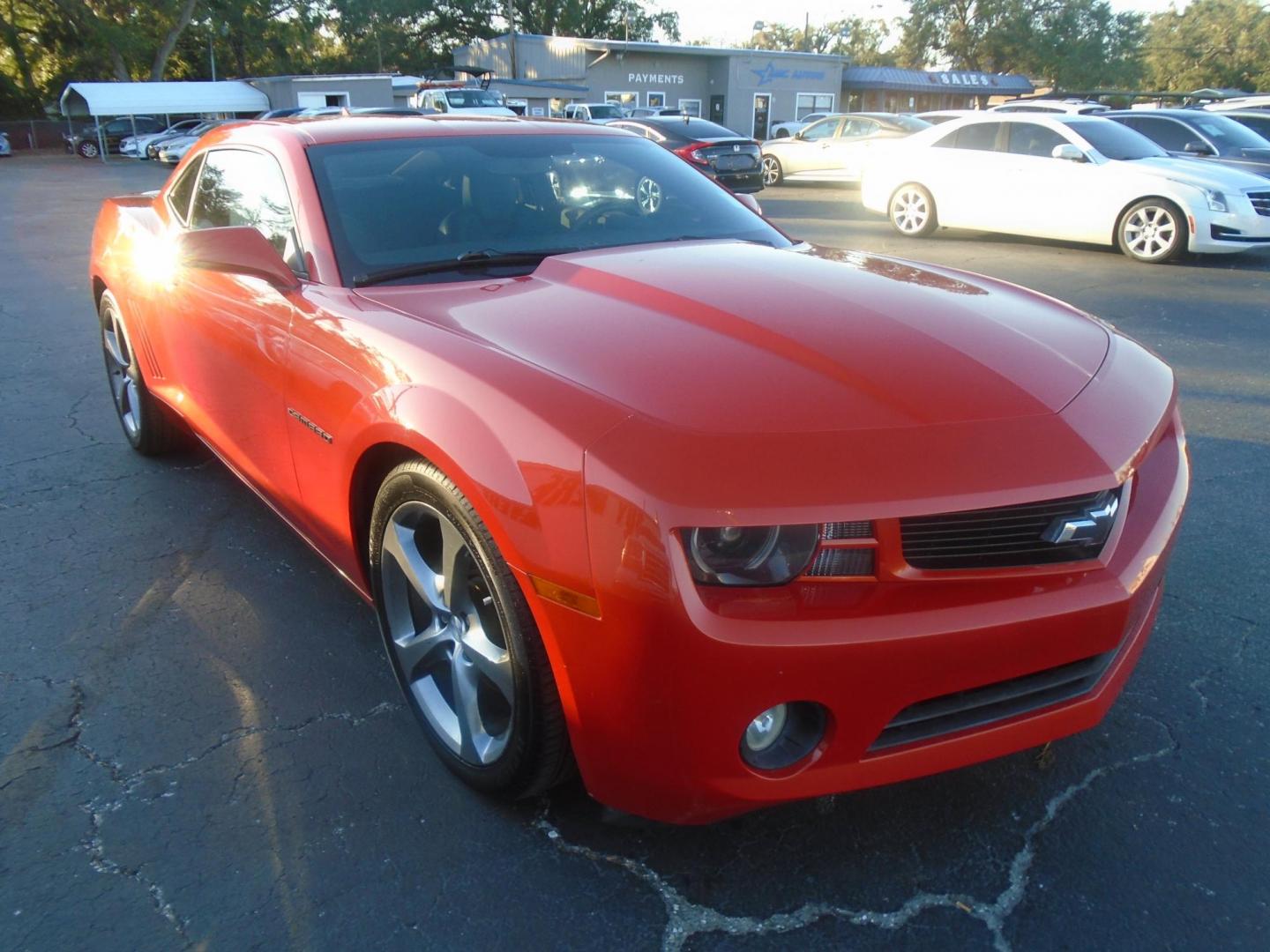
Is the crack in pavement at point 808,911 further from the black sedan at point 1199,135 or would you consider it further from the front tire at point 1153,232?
the black sedan at point 1199,135

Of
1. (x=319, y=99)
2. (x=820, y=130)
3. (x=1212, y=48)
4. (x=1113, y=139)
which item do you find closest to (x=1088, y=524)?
(x=1113, y=139)

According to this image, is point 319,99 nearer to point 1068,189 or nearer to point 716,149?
point 716,149

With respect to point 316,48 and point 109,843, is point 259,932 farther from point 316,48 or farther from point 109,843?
point 316,48

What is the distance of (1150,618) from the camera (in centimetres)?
214

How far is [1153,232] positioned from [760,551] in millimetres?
10064

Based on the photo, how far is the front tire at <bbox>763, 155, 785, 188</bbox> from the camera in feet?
60.1

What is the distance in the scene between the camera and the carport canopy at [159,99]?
31750 mm

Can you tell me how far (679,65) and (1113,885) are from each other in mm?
42861

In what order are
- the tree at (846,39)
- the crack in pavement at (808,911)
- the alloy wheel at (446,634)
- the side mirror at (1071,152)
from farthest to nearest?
the tree at (846,39) < the side mirror at (1071,152) < the alloy wheel at (446,634) < the crack in pavement at (808,911)

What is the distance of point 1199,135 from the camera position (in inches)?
489

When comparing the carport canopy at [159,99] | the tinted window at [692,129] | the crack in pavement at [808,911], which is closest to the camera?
the crack in pavement at [808,911]

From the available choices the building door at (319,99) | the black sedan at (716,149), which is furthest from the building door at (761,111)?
the black sedan at (716,149)

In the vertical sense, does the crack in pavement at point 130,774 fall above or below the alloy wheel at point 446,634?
below

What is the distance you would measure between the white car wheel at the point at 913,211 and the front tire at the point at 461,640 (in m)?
10.8
